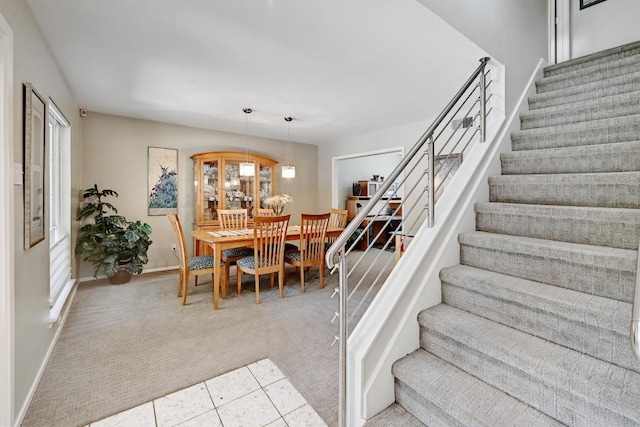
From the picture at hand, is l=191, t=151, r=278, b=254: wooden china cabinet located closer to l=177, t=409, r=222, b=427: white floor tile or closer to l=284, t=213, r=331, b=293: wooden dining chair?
l=284, t=213, r=331, b=293: wooden dining chair

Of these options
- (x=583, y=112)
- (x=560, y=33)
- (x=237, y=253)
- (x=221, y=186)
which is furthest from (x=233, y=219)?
(x=560, y=33)

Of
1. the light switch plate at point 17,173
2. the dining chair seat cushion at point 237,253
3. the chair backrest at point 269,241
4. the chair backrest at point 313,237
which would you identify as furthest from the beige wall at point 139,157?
the light switch plate at point 17,173

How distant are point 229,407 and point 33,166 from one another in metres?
1.96

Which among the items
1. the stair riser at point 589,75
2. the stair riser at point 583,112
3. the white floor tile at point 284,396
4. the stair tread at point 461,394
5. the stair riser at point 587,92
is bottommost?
the white floor tile at point 284,396

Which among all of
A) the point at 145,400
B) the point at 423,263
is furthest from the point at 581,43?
the point at 145,400

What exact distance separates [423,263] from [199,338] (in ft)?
6.28

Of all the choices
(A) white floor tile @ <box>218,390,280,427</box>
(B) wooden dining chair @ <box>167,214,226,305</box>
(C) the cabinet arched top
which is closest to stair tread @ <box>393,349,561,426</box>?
(A) white floor tile @ <box>218,390,280,427</box>

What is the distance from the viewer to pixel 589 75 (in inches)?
95.3

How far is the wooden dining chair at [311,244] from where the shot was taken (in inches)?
136

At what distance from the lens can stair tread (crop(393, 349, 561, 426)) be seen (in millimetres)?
1058

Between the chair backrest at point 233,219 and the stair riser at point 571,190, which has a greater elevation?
the stair riser at point 571,190

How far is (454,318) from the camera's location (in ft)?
4.69

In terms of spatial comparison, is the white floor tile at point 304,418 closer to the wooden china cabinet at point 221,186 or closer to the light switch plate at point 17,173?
the light switch plate at point 17,173

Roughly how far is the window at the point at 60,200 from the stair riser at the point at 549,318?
3347 millimetres
